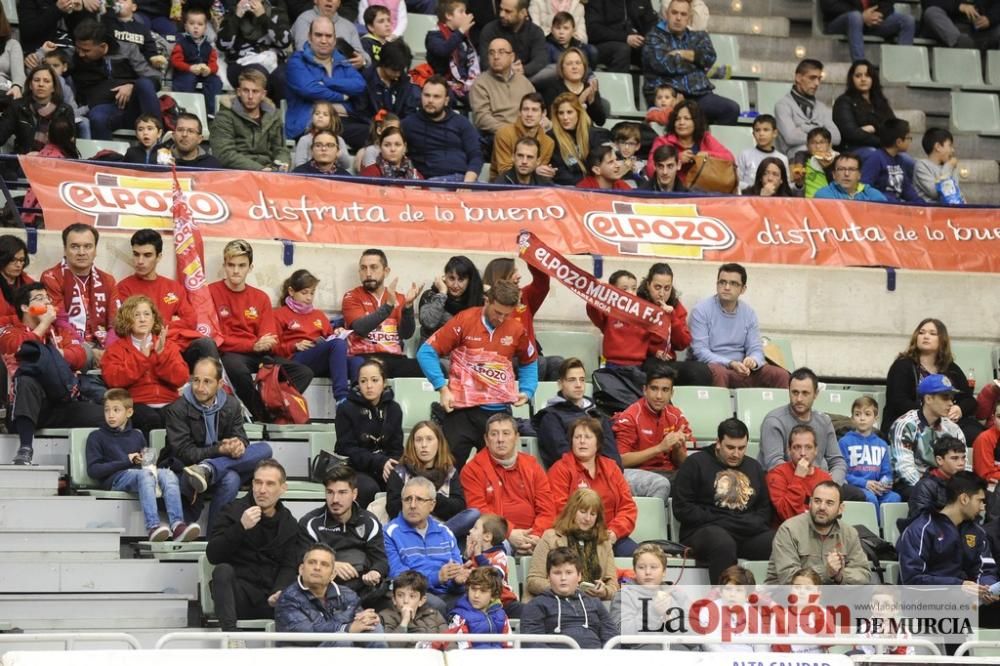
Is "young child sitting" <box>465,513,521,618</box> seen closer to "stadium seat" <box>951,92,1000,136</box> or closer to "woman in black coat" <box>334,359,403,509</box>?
"woman in black coat" <box>334,359,403,509</box>

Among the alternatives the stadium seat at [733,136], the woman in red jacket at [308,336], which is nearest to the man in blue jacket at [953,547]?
the woman in red jacket at [308,336]

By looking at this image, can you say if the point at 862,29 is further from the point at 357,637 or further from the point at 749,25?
the point at 357,637

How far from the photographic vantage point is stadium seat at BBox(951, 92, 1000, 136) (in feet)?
65.4

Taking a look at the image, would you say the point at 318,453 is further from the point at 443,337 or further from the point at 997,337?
the point at 997,337

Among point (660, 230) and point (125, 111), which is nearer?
point (660, 230)

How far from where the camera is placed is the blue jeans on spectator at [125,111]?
53.9 feet

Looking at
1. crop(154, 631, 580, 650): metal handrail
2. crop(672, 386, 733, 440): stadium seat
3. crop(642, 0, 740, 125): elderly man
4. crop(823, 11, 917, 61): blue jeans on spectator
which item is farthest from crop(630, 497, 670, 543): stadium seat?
crop(823, 11, 917, 61): blue jeans on spectator

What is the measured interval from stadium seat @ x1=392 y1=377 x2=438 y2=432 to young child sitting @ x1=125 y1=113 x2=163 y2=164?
9.82 ft

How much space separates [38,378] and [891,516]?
556cm

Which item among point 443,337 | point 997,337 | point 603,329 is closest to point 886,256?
point 997,337

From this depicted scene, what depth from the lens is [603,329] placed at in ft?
48.8

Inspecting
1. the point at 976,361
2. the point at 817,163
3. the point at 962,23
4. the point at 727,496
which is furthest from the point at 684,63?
the point at 727,496

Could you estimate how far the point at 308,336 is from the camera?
565 inches

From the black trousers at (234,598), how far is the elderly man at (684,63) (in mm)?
8122
